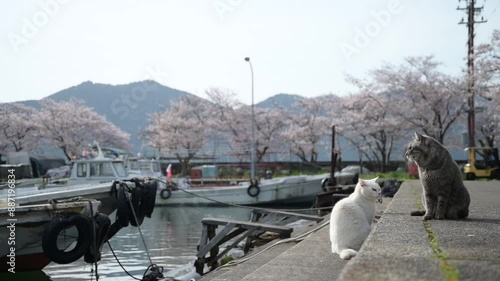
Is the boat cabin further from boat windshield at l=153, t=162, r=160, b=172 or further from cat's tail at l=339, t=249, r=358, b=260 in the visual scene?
cat's tail at l=339, t=249, r=358, b=260

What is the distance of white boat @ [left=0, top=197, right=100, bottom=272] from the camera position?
796 centimetres

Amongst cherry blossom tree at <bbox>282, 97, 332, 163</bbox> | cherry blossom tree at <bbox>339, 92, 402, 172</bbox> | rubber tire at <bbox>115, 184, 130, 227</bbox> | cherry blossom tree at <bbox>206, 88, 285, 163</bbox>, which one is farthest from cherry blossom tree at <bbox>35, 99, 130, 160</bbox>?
rubber tire at <bbox>115, 184, 130, 227</bbox>

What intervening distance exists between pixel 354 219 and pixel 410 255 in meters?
2.27

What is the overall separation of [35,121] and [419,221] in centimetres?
5029

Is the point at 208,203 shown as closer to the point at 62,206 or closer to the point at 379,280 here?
the point at 62,206

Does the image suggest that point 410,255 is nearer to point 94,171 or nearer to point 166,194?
point 94,171

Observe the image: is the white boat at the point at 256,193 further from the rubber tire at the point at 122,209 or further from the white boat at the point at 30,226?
the white boat at the point at 30,226

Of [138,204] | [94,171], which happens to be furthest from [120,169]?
[138,204]

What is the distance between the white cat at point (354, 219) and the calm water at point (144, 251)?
19.6ft

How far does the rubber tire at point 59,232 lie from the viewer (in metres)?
7.84

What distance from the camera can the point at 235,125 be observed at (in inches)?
2069

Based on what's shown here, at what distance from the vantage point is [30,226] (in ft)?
26.9

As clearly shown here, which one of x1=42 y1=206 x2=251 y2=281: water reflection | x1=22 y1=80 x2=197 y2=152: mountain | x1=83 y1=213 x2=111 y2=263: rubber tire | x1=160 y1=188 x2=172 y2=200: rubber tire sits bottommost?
x1=42 y1=206 x2=251 y2=281: water reflection

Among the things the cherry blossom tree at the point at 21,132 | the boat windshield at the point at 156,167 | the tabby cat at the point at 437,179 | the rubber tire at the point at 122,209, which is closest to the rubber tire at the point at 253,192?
the boat windshield at the point at 156,167
